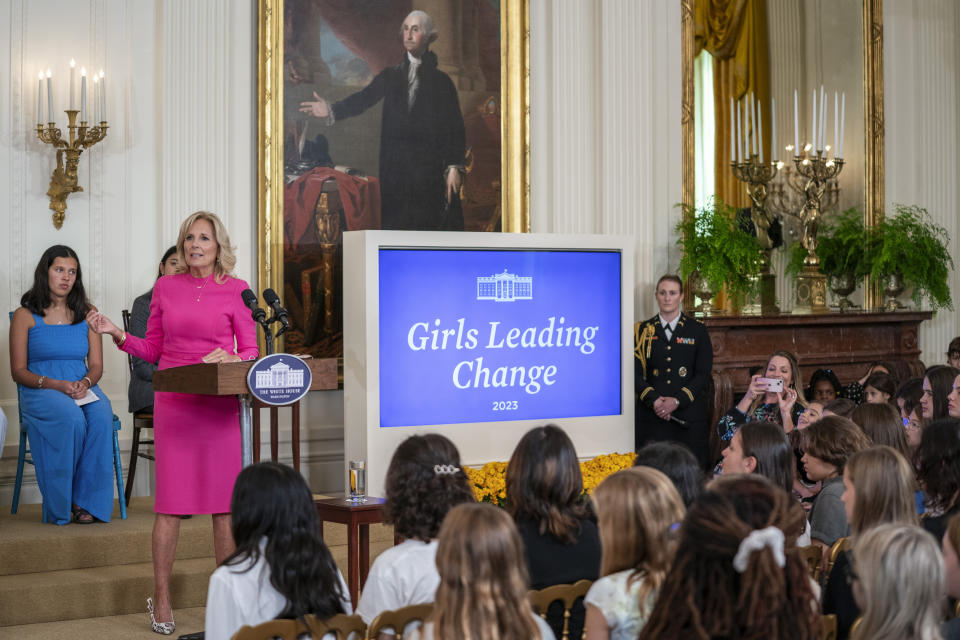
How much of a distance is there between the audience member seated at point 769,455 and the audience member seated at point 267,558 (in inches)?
66.1

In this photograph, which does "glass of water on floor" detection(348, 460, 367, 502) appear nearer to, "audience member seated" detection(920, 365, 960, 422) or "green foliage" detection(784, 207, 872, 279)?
"audience member seated" detection(920, 365, 960, 422)

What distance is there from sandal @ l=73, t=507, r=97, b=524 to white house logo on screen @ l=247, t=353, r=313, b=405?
2.25 meters

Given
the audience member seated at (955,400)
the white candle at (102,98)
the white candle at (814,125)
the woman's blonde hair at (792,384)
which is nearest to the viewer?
the audience member seated at (955,400)

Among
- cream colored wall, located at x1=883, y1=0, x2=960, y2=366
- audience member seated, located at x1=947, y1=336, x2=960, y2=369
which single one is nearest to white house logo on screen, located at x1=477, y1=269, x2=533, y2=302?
audience member seated, located at x1=947, y1=336, x2=960, y2=369

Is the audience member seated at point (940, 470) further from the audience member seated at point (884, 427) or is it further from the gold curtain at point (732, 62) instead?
the gold curtain at point (732, 62)

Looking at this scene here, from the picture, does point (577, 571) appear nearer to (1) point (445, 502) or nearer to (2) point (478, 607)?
(1) point (445, 502)

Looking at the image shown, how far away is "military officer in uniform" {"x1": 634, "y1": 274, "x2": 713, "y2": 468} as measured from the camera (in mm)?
7168

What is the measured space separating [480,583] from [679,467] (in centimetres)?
123

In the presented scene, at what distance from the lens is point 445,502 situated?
3156mm

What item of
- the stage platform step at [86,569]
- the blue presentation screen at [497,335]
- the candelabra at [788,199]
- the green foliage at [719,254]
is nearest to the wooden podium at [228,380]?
the stage platform step at [86,569]

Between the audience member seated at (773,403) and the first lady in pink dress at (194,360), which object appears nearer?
the first lady in pink dress at (194,360)

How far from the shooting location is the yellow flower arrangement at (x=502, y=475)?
5.92 m

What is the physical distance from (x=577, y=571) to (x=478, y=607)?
0.87 metres

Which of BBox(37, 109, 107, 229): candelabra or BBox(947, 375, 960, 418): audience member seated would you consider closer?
BBox(947, 375, 960, 418): audience member seated
